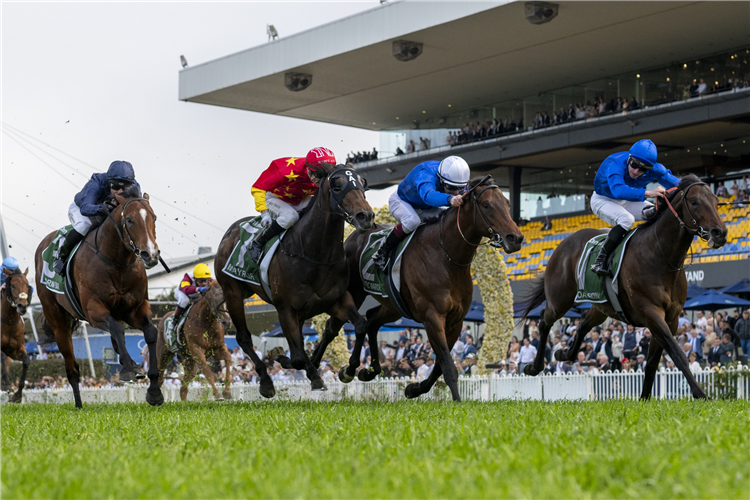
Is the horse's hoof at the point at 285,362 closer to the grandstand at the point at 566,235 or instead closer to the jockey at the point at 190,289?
the jockey at the point at 190,289

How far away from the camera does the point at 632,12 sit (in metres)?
26.8

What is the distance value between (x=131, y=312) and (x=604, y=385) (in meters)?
7.61

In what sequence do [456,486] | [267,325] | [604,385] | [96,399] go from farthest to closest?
[267,325]
[96,399]
[604,385]
[456,486]

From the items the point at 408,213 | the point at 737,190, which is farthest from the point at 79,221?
the point at 737,190

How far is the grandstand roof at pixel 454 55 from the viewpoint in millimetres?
27406

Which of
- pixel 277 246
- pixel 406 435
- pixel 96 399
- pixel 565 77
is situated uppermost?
pixel 565 77

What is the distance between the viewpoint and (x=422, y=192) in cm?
872

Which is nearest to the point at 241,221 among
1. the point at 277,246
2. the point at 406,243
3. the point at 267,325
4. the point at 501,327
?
the point at 277,246

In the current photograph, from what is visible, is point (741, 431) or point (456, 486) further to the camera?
point (741, 431)

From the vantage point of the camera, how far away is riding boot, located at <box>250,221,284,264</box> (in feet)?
29.5

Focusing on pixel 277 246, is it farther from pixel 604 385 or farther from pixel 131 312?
pixel 604 385

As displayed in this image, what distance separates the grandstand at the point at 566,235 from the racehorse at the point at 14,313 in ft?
49.9

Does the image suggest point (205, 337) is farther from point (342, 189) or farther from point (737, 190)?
point (737, 190)

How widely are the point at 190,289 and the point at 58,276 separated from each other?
502 centimetres
